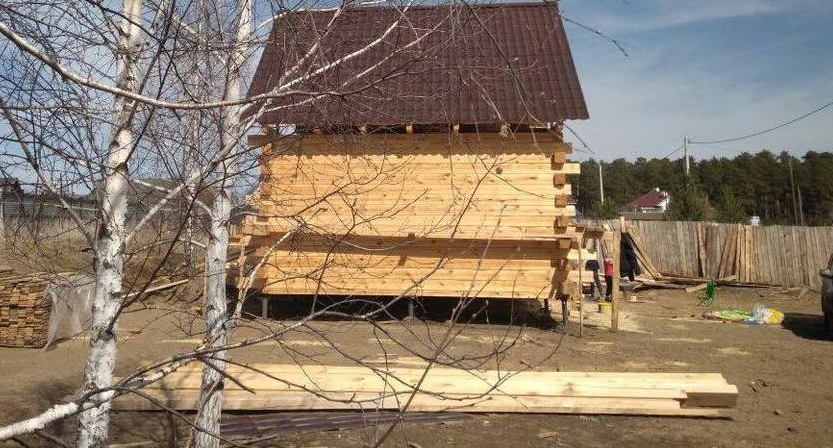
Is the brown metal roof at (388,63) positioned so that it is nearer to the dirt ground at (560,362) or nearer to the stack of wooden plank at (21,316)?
the dirt ground at (560,362)

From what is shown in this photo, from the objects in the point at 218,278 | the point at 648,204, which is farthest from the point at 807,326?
the point at 648,204

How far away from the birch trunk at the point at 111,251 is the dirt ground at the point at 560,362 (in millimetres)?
565

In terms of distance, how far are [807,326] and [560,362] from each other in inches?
289

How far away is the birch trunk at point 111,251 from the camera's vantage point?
2633mm

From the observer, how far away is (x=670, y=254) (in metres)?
23.4

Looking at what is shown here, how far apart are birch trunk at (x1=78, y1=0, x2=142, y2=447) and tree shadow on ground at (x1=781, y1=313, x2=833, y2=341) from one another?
13.0 metres

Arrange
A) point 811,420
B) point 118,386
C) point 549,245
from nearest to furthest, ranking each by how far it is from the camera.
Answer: point 118,386
point 811,420
point 549,245

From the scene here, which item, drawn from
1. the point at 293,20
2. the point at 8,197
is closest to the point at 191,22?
the point at 293,20

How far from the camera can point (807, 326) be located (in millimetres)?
13961

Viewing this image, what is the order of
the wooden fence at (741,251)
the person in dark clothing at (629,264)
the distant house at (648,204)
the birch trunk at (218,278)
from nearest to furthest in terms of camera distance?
the birch trunk at (218,278) < the wooden fence at (741,251) < the person in dark clothing at (629,264) < the distant house at (648,204)

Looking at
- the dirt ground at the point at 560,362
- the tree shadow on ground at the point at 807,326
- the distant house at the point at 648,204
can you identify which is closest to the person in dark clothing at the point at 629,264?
the dirt ground at the point at 560,362

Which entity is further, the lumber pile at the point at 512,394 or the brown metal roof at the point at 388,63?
the lumber pile at the point at 512,394

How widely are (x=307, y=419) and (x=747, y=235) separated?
19.2m

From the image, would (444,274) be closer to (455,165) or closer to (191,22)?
(455,165)
